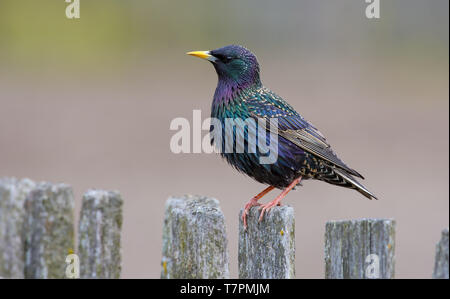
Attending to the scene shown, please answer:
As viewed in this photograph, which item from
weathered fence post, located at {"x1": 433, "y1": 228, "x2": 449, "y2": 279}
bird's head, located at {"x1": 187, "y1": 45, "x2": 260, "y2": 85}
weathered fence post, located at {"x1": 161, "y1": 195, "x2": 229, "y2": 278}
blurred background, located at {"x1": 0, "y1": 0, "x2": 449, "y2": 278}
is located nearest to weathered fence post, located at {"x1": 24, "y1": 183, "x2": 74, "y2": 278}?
weathered fence post, located at {"x1": 161, "y1": 195, "x2": 229, "y2": 278}

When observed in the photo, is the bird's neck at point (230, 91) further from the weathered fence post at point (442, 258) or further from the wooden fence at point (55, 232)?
the weathered fence post at point (442, 258)

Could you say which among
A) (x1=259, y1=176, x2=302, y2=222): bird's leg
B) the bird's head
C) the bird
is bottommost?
(x1=259, y1=176, x2=302, y2=222): bird's leg

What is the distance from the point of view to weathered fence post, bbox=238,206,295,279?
3668mm

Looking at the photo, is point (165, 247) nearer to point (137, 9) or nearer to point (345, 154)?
point (345, 154)

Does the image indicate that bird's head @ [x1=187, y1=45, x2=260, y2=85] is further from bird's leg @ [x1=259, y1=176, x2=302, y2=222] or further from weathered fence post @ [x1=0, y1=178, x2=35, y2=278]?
weathered fence post @ [x1=0, y1=178, x2=35, y2=278]

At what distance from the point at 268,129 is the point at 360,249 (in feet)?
4.83

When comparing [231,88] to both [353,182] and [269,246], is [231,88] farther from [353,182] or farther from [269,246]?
[269,246]

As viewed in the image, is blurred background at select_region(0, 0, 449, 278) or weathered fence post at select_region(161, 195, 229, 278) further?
blurred background at select_region(0, 0, 449, 278)

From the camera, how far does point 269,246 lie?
12.3 ft

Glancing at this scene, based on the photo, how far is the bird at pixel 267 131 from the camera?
4.85 meters

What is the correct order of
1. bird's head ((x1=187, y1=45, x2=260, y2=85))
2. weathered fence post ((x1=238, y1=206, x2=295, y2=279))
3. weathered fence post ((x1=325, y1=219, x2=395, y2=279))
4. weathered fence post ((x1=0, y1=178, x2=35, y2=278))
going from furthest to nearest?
bird's head ((x1=187, y1=45, x2=260, y2=85)), weathered fence post ((x1=0, y1=178, x2=35, y2=278)), weathered fence post ((x1=238, y1=206, x2=295, y2=279)), weathered fence post ((x1=325, y1=219, x2=395, y2=279))

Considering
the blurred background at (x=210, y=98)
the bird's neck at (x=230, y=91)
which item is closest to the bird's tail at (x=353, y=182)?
the bird's neck at (x=230, y=91)

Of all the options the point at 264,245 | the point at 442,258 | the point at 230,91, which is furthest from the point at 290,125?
the point at 442,258
